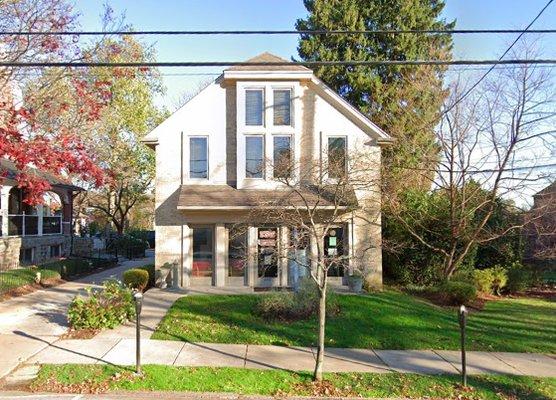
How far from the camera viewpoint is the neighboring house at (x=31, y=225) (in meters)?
21.7

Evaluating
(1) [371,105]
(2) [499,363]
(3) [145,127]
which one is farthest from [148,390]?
(3) [145,127]

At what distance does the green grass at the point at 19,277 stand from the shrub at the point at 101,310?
6.30 metres

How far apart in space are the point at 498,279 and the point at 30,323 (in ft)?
58.1

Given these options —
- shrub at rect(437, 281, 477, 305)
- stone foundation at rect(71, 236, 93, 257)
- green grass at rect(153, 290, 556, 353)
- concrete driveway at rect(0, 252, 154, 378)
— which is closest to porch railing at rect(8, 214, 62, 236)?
stone foundation at rect(71, 236, 93, 257)

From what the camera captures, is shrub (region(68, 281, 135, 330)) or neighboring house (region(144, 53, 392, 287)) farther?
neighboring house (region(144, 53, 392, 287))

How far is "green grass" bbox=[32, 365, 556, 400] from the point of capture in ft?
25.3

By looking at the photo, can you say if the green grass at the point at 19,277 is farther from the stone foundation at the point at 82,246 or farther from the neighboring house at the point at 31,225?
the stone foundation at the point at 82,246

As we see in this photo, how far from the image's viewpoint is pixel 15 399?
7113mm

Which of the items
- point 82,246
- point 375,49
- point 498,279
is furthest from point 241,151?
point 82,246

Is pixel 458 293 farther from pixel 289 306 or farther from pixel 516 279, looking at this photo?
pixel 289 306

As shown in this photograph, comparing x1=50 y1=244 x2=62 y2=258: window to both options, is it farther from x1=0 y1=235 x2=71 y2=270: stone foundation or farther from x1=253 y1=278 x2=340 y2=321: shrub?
x1=253 y1=278 x2=340 y2=321: shrub

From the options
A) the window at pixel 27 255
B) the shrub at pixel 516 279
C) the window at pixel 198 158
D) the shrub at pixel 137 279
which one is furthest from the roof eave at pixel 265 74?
the window at pixel 27 255

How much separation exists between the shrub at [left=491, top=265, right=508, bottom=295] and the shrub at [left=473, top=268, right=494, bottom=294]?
0.46m

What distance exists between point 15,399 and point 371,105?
2567 centimetres
